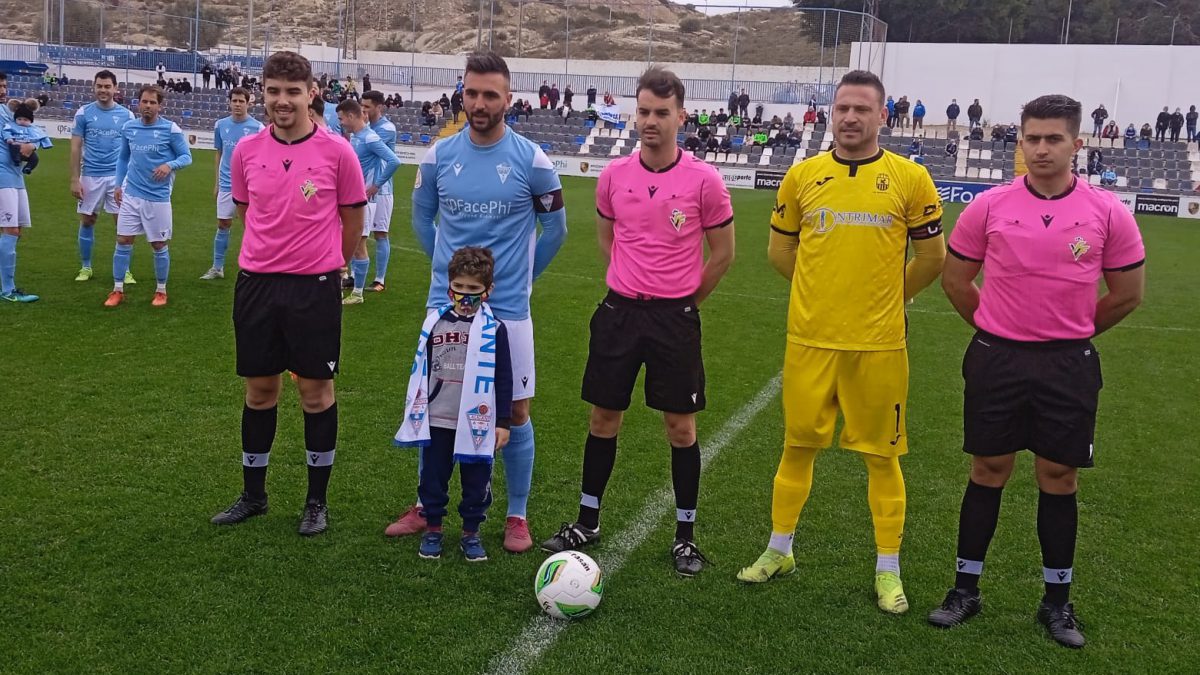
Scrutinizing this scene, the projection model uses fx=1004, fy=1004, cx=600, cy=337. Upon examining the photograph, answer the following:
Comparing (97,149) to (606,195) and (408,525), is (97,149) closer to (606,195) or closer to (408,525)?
(408,525)

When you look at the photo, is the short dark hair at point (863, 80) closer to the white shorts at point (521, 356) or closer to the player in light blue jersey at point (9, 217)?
the white shorts at point (521, 356)

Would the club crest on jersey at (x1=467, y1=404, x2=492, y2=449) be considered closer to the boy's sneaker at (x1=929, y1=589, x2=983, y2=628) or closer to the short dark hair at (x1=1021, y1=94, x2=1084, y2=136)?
the boy's sneaker at (x1=929, y1=589, x2=983, y2=628)

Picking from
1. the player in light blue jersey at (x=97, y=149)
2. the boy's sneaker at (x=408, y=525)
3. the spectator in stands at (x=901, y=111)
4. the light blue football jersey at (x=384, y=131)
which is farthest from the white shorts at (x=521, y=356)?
the spectator in stands at (x=901, y=111)

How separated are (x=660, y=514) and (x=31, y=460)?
3.63m

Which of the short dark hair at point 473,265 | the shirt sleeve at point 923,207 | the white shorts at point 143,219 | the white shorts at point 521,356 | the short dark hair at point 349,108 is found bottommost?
the white shorts at point 521,356

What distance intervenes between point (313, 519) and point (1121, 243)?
3910 millimetres

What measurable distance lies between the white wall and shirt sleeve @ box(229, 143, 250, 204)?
40.6m

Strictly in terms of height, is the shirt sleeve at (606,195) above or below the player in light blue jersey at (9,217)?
above

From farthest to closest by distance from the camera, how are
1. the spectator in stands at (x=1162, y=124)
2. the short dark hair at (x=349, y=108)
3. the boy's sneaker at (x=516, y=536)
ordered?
the spectator in stands at (x=1162, y=124)
the short dark hair at (x=349, y=108)
the boy's sneaker at (x=516, y=536)

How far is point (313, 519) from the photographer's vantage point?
5.06 metres

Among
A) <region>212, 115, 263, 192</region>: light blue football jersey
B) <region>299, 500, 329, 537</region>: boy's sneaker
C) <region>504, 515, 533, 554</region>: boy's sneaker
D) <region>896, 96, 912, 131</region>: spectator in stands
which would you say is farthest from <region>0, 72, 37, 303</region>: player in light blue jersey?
<region>896, 96, 912, 131</region>: spectator in stands

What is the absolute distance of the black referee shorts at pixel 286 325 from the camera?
496cm

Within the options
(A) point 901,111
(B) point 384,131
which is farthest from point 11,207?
(A) point 901,111

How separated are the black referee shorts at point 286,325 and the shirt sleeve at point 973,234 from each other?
2992mm
